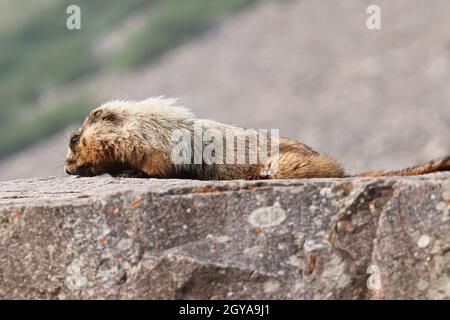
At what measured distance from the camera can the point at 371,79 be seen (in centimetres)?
3441

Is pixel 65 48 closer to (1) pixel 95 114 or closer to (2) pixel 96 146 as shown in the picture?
(1) pixel 95 114

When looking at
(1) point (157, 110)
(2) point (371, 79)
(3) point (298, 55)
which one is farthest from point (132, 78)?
(1) point (157, 110)

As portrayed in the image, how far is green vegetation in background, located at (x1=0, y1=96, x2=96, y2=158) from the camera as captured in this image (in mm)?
42781

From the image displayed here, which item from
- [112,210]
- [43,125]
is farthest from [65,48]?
[112,210]

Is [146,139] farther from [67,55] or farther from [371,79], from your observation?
[67,55]

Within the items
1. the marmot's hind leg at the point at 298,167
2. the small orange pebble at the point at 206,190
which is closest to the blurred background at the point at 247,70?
the marmot's hind leg at the point at 298,167

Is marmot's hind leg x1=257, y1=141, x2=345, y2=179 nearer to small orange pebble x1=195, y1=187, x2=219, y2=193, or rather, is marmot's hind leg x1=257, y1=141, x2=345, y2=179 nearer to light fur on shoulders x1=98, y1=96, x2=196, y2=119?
light fur on shoulders x1=98, y1=96, x2=196, y2=119

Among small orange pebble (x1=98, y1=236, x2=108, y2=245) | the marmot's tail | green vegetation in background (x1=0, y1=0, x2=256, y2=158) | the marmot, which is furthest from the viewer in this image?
green vegetation in background (x1=0, y1=0, x2=256, y2=158)

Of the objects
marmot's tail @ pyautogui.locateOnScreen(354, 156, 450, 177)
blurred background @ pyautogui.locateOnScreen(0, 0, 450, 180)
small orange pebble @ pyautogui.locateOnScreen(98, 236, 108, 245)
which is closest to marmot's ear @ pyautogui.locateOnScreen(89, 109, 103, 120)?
small orange pebble @ pyautogui.locateOnScreen(98, 236, 108, 245)

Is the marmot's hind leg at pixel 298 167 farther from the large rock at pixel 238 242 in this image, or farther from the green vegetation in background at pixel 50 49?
the green vegetation in background at pixel 50 49

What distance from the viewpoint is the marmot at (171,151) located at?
31.3ft

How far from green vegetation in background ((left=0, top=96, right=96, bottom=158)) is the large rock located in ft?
113

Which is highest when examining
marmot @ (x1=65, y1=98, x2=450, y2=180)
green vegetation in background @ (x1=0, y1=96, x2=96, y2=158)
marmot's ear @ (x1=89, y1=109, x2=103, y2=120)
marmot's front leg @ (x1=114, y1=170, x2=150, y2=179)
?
green vegetation in background @ (x1=0, y1=96, x2=96, y2=158)

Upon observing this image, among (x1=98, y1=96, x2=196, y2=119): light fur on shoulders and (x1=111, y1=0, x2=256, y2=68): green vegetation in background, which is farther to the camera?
(x1=111, y1=0, x2=256, y2=68): green vegetation in background
